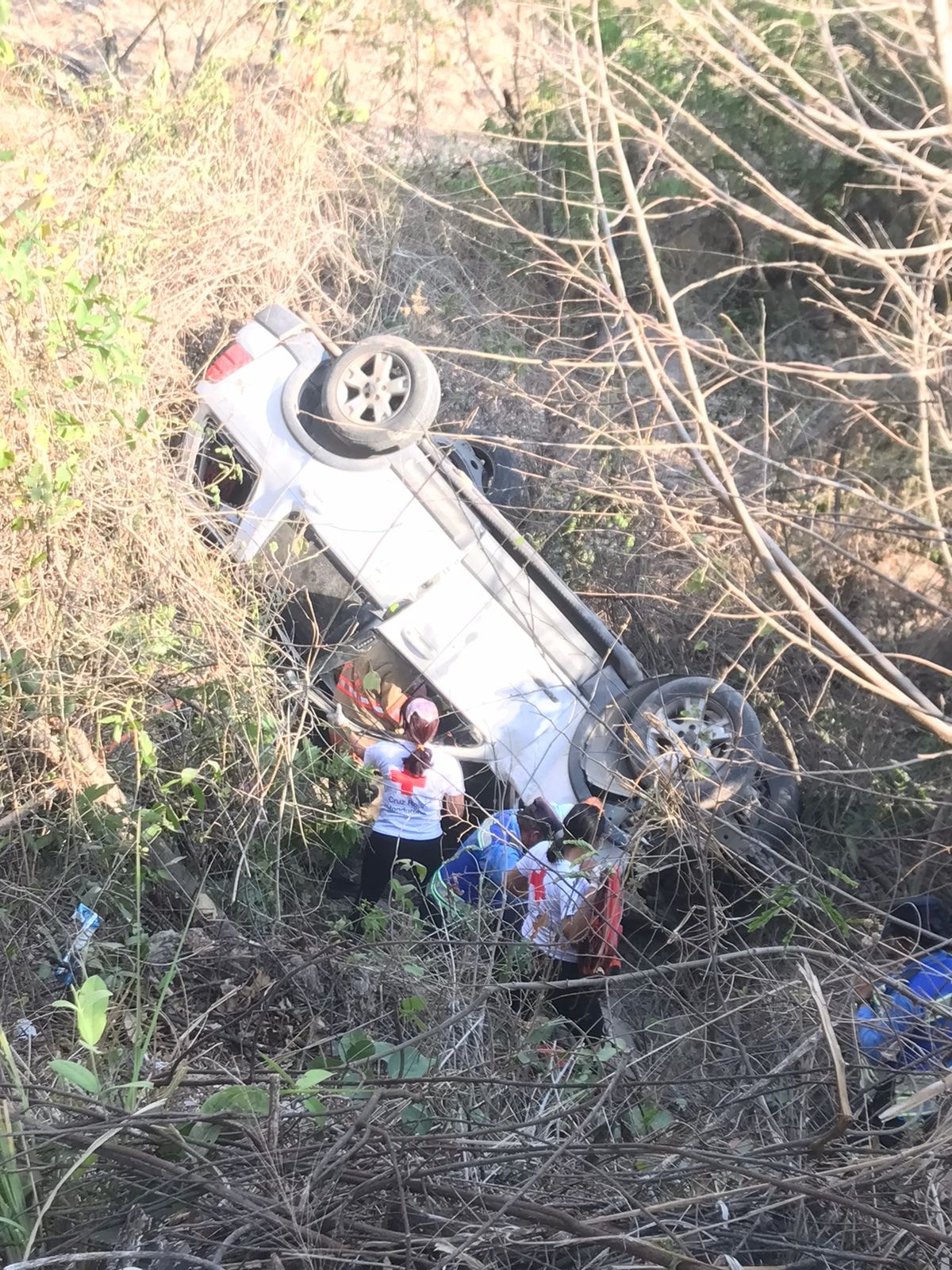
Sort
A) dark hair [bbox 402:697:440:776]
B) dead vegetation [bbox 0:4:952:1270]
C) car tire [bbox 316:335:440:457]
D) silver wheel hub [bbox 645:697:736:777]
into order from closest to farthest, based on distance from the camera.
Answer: dead vegetation [bbox 0:4:952:1270] < silver wheel hub [bbox 645:697:736:777] < dark hair [bbox 402:697:440:776] < car tire [bbox 316:335:440:457]

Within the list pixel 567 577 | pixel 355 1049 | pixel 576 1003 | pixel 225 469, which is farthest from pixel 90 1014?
pixel 567 577

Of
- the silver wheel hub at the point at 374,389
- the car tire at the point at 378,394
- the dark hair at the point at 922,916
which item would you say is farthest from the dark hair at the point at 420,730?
the dark hair at the point at 922,916

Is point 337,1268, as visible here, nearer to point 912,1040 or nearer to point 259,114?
point 912,1040

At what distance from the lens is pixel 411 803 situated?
4.61 metres

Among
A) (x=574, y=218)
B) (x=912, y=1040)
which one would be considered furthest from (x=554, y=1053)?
(x=574, y=218)

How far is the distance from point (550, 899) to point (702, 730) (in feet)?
4.14

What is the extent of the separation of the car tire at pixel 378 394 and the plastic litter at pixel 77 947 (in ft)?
8.12

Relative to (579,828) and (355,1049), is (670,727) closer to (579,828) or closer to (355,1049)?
(579,828)

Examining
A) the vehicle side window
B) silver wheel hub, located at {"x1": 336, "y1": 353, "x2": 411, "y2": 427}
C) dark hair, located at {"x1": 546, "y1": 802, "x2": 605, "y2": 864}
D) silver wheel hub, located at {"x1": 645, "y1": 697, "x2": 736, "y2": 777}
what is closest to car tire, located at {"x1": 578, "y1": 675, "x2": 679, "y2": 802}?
silver wheel hub, located at {"x1": 645, "y1": 697, "x2": 736, "y2": 777}

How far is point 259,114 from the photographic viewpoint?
7.54 m

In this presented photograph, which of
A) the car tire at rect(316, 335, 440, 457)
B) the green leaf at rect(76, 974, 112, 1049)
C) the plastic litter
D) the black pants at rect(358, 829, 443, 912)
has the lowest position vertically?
the black pants at rect(358, 829, 443, 912)

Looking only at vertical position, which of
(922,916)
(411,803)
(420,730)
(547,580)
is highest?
(547,580)

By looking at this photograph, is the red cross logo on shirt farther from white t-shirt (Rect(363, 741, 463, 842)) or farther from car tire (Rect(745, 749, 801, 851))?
car tire (Rect(745, 749, 801, 851))

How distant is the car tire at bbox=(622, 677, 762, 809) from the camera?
434 centimetres
